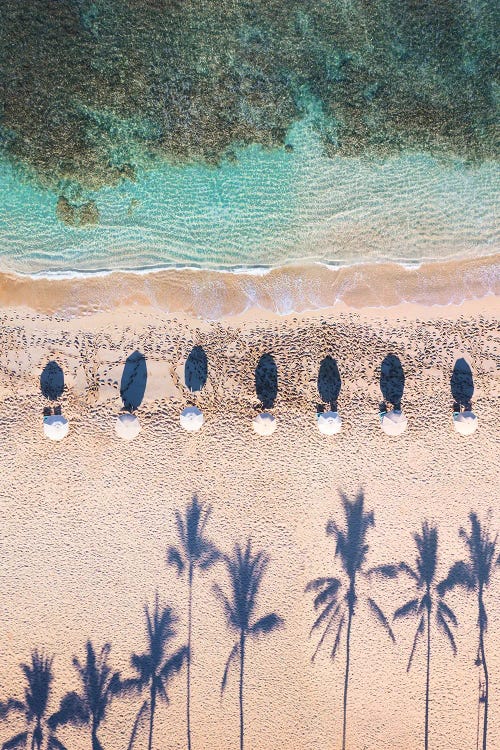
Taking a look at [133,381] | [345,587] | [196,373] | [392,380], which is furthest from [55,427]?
[392,380]

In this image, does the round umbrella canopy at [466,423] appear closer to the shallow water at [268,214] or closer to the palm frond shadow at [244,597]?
the shallow water at [268,214]

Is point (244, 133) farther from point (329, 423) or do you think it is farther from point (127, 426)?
point (127, 426)

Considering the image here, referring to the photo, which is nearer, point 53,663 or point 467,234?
point 53,663

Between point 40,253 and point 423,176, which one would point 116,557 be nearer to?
point 40,253

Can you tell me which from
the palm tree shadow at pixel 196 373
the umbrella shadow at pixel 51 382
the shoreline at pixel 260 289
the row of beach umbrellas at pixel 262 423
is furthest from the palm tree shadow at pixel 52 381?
the palm tree shadow at pixel 196 373

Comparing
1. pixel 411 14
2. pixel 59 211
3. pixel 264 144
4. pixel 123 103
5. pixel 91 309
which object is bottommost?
pixel 91 309

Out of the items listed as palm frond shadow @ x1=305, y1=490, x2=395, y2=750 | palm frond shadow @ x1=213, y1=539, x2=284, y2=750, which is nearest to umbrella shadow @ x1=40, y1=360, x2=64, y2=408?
palm frond shadow @ x1=213, y1=539, x2=284, y2=750

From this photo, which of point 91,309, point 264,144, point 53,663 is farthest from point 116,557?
point 264,144
